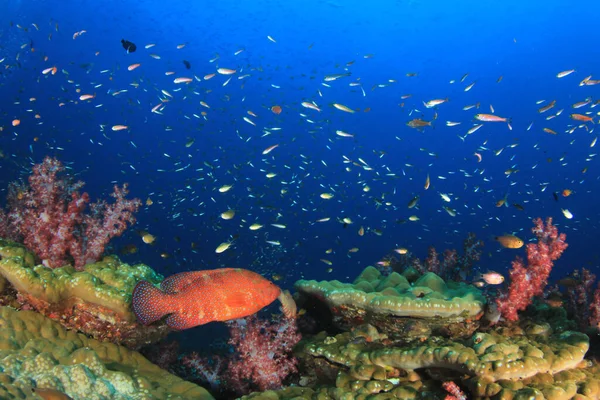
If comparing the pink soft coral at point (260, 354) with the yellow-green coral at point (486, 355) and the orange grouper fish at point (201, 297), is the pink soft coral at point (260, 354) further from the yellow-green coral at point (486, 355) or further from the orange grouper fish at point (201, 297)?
the orange grouper fish at point (201, 297)

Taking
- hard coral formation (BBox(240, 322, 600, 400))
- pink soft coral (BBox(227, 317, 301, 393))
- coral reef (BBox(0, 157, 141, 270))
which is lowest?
pink soft coral (BBox(227, 317, 301, 393))

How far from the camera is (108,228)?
602 centimetres

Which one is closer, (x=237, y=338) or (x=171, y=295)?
(x=171, y=295)

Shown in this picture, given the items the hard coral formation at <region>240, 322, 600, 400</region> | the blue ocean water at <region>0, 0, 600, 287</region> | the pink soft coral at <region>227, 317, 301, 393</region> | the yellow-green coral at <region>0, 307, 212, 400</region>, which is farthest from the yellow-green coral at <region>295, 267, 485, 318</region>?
the blue ocean water at <region>0, 0, 600, 287</region>

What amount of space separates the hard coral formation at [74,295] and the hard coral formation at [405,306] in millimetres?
2641

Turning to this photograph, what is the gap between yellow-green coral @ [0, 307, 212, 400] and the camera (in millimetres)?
3182

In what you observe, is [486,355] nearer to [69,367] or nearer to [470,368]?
[470,368]

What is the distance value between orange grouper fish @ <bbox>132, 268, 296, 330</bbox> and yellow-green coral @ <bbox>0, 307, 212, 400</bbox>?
2.12ft

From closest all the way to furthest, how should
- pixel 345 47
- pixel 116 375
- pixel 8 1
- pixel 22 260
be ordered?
pixel 116 375 < pixel 22 260 < pixel 8 1 < pixel 345 47

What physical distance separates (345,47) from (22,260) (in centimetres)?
5429

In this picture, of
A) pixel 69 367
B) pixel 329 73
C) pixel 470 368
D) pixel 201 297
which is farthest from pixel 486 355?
pixel 329 73

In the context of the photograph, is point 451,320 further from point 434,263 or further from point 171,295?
point 171,295

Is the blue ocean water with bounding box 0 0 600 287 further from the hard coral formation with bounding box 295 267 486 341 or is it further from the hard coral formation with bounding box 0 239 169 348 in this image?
the hard coral formation with bounding box 0 239 169 348

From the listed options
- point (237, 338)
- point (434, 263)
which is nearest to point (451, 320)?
point (434, 263)
